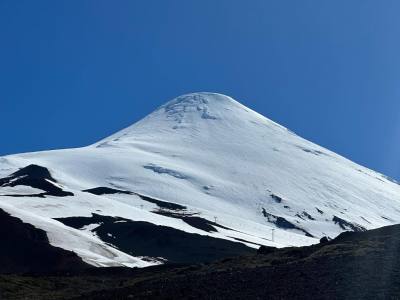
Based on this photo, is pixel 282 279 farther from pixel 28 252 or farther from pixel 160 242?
pixel 160 242

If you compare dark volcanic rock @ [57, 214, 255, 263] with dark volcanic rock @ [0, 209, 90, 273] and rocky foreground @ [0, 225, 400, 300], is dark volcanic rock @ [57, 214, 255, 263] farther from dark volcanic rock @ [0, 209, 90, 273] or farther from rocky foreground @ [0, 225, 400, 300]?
rocky foreground @ [0, 225, 400, 300]

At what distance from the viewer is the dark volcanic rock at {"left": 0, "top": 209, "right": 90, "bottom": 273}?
88.9 metres

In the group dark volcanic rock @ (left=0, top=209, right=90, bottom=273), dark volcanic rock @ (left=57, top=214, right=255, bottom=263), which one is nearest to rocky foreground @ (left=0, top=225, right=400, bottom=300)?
dark volcanic rock @ (left=0, top=209, right=90, bottom=273)

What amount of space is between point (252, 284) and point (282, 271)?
3.55 metres

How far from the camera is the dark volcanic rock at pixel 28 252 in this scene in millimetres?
88938

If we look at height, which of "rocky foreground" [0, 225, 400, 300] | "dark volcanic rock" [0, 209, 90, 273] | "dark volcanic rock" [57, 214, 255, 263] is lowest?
"rocky foreground" [0, 225, 400, 300]

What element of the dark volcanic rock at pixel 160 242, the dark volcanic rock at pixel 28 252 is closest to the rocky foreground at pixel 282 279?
the dark volcanic rock at pixel 28 252

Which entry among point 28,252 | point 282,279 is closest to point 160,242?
point 28,252

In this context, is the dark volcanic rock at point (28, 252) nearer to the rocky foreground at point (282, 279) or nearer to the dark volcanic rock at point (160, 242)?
the dark volcanic rock at point (160, 242)

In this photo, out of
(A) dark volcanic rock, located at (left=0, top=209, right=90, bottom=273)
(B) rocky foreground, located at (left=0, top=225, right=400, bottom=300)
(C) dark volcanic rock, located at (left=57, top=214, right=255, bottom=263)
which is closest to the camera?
(B) rocky foreground, located at (left=0, top=225, right=400, bottom=300)

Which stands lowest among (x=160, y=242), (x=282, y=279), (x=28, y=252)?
(x=282, y=279)

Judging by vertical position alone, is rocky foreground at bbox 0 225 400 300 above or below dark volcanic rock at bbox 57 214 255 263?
below

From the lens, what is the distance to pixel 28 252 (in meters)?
95.0

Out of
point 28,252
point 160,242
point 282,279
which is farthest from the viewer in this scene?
point 160,242
